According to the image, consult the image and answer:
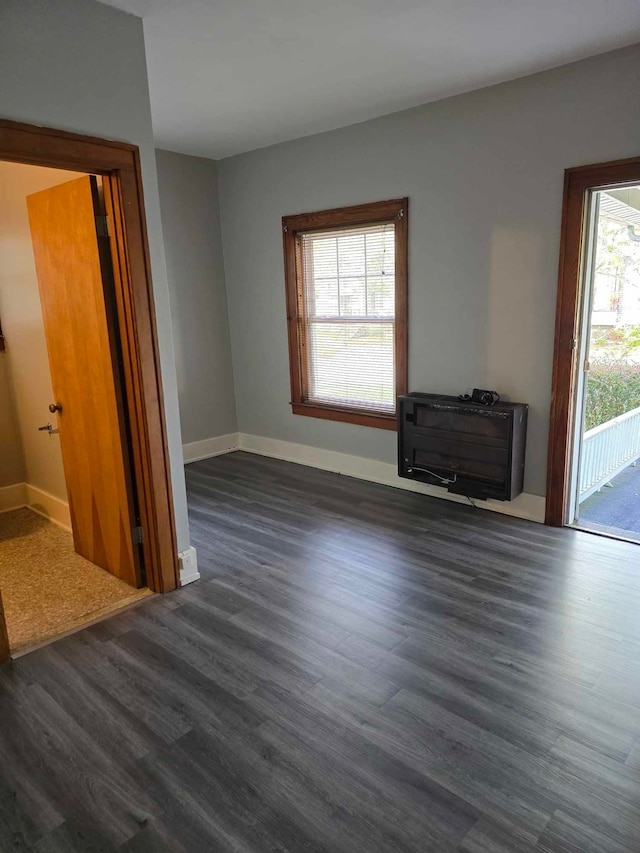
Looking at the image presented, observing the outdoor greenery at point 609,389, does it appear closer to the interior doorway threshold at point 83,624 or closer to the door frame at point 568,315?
the door frame at point 568,315

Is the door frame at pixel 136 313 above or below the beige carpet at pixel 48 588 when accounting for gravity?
above

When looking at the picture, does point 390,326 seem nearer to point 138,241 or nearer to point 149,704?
point 138,241

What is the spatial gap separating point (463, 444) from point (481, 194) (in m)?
1.60

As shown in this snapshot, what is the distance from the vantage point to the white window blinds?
4297 mm

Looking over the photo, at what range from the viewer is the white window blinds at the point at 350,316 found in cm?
430

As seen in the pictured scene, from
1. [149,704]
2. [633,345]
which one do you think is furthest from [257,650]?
[633,345]

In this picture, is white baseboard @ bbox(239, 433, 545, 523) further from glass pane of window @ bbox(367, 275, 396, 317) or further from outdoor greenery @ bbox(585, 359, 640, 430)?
glass pane of window @ bbox(367, 275, 396, 317)

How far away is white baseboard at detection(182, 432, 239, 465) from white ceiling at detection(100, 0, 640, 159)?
2.68 metres

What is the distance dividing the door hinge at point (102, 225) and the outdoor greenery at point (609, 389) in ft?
10.2

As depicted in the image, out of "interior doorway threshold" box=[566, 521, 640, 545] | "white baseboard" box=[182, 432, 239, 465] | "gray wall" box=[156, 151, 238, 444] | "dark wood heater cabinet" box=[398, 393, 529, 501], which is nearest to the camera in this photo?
"interior doorway threshold" box=[566, 521, 640, 545]

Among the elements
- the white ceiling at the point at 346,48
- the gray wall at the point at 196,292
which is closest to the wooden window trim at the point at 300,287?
the white ceiling at the point at 346,48

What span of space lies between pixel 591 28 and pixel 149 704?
3.54 metres

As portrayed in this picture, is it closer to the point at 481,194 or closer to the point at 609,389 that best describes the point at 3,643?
the point at 481,194

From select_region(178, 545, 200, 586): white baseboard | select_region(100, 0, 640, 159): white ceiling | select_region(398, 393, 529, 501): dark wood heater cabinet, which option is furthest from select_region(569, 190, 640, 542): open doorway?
select_region(178, 545, 200, 586): white baseboard
